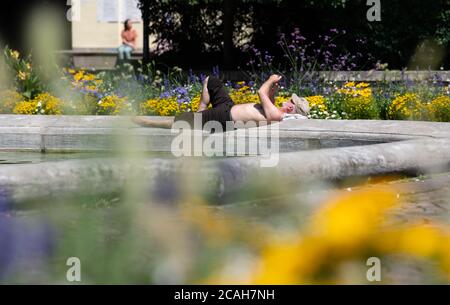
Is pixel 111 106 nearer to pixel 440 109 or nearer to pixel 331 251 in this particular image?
pixel 440 109

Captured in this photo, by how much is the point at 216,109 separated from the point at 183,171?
321 centimetres

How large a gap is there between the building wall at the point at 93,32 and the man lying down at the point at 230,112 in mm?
15104

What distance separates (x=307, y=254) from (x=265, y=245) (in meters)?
0.88

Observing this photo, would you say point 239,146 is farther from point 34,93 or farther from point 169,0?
point 169,0

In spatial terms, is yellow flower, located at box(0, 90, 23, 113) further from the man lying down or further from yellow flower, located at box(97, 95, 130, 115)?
the man lying down

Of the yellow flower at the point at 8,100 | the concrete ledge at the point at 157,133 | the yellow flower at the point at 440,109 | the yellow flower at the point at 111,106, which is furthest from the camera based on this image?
the yellow flower at the point at 8,100

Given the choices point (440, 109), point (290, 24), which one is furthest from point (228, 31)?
point (440, 109)

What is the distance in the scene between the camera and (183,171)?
165 inches

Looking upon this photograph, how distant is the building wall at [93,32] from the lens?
22359 mm

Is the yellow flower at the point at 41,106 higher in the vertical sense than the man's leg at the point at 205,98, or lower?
lower

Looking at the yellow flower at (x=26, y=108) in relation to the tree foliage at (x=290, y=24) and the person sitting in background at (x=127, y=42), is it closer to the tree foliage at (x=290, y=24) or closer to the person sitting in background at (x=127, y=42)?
the tree foliage at (x=290, y=24)

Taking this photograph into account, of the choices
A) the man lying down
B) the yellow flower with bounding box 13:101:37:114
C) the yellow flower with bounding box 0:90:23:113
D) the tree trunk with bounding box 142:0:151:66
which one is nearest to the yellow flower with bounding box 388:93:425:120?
the man lying down

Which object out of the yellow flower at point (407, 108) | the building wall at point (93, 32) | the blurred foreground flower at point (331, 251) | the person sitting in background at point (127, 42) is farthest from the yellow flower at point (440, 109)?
the building wall at point (93, 32)
